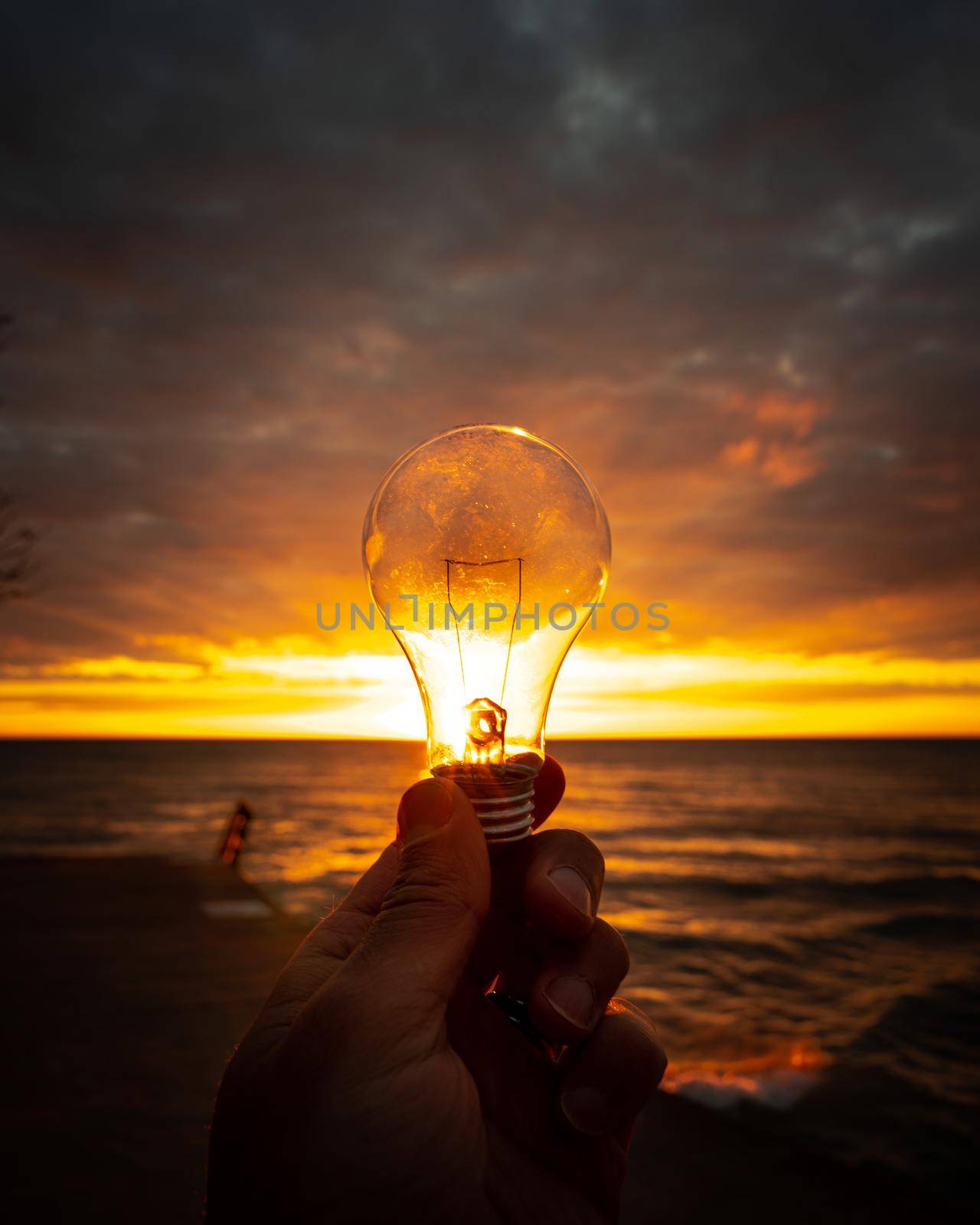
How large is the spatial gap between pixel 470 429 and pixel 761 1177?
4.52m

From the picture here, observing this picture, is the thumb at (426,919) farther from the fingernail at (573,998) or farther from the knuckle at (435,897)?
the fingernail at (573,998)

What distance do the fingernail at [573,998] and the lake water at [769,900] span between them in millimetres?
7148

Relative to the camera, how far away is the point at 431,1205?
48.4 inches

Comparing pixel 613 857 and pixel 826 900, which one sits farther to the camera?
pixel 613 857

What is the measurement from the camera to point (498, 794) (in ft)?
4.66

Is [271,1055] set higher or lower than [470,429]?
lower

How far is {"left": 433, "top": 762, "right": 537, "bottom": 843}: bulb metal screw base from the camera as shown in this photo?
142 cm

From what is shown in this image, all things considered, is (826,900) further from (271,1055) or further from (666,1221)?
(271,1055)

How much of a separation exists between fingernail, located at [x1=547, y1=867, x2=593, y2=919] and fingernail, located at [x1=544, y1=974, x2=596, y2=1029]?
144mm

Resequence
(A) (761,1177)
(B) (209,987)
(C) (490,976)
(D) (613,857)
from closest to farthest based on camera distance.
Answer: (C) (490,976), (A) (761,1177), (B) (209,987), (D) (613,857)

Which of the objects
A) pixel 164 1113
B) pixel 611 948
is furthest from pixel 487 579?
pixel 164 1113

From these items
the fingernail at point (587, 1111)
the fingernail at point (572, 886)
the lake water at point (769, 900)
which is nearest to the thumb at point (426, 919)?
the fingernail at point (572, 886)

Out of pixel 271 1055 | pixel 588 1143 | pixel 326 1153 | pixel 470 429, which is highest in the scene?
pixel 470 429

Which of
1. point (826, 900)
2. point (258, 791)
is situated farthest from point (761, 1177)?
point (258, 791)
